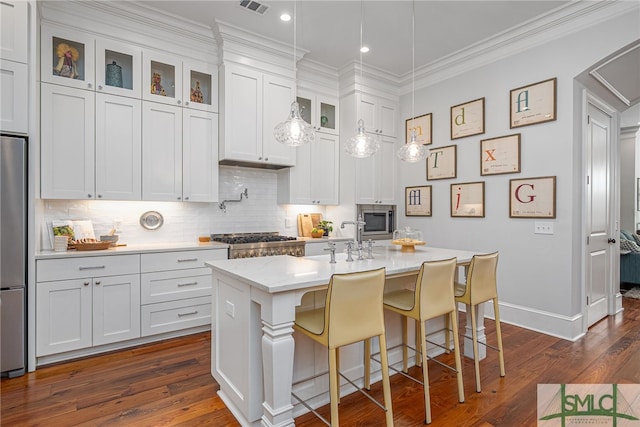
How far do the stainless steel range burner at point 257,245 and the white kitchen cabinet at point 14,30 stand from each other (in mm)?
2250

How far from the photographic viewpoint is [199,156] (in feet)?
12.1

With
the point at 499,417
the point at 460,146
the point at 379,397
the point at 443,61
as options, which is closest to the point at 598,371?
the point at 499,417

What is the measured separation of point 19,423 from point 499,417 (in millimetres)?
2865

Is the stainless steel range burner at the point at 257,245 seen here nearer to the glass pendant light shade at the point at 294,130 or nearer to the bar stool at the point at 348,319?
the glass pendant light shade at the point at 294,130

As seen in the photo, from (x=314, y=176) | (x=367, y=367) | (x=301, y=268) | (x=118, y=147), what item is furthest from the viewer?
(x=314, y=176)

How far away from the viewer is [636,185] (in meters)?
6.77

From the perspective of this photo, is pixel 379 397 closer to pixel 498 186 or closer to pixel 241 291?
pixel 241 291

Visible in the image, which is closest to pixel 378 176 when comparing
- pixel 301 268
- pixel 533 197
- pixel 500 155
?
pixel 500 155

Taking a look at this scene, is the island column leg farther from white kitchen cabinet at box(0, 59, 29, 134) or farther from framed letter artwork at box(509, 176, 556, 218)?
framed letter artwork at box(509, 176, 556, 218)

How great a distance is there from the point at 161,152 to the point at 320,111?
218 cm

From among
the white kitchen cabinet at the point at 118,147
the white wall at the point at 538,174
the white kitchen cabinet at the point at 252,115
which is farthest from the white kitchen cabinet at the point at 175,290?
the white wall at the point at 538,174

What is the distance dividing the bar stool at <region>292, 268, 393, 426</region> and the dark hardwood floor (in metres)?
0.45

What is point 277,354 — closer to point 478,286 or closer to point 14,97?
point 478,286

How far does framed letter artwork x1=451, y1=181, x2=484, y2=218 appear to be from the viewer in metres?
4.02
